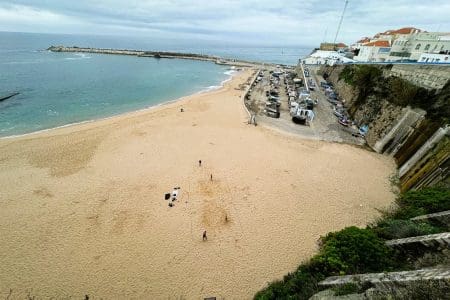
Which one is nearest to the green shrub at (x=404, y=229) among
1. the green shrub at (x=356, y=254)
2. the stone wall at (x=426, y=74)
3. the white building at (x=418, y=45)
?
the green shrub at (x=356, y=254)

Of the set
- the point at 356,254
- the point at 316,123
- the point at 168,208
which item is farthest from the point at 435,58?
the point at 168,208

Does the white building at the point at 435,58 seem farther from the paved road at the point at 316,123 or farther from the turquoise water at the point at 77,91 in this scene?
the turquoise water at the point at 77,91

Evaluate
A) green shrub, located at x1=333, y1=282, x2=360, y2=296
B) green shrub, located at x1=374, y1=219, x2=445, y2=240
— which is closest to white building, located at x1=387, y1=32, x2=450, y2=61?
green shrub, located at x1=374, y1=219, x2=445, y2=240

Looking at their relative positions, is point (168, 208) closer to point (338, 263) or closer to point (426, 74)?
point (338, 263)

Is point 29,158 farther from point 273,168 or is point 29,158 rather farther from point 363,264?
point 363,264

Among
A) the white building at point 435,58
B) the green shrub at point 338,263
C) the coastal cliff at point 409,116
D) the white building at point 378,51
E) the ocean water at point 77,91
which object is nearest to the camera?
the green shrub at point 338,263
